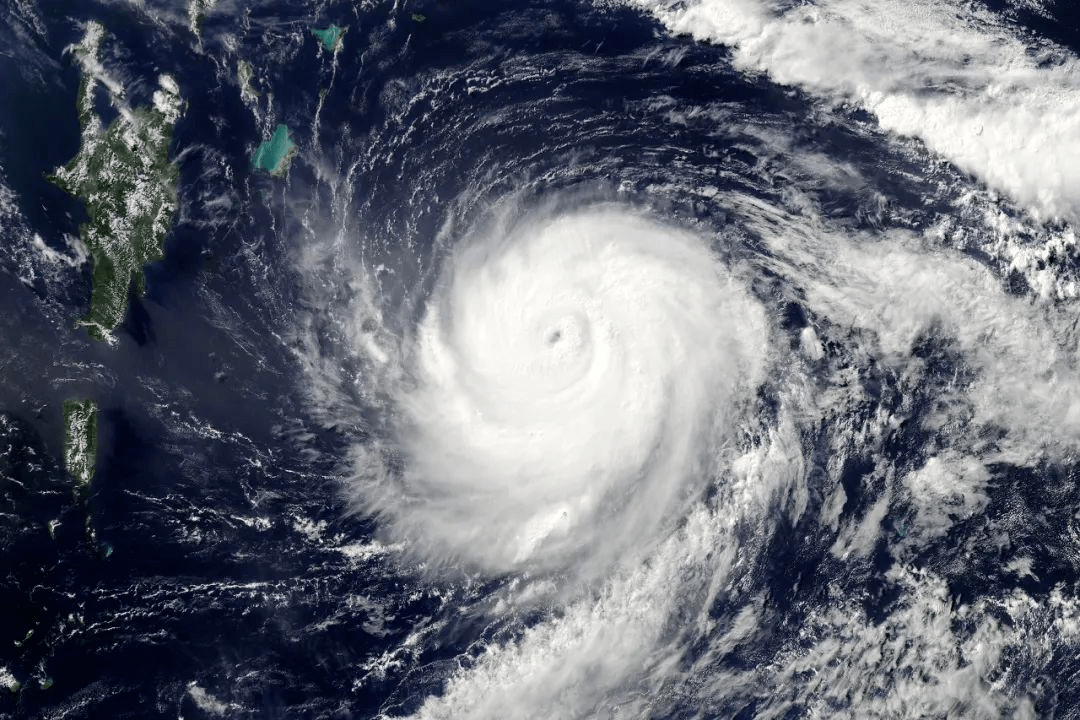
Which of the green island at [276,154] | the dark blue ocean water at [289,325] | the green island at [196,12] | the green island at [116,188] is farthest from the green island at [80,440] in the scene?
the green island at [196,12]

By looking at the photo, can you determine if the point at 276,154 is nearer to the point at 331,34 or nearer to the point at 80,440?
the point at 331,34

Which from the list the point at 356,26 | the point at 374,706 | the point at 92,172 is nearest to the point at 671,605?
the point at 374,706

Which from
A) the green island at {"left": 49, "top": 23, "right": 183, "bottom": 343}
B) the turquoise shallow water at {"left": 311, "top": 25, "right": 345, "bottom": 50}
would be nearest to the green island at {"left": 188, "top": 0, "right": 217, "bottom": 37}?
the green island at {"left": 49, "top": 23, "right": 183, "bottom": 343}

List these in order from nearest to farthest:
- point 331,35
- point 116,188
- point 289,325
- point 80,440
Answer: point 80,440 < point 116,188 < point 289,325 < point 331,35

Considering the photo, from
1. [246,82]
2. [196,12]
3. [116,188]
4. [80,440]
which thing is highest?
[196,12]

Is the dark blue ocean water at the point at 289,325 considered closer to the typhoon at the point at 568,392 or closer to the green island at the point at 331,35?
the green island at the point at 331,35

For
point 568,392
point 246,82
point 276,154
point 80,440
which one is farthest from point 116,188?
point 568,392
